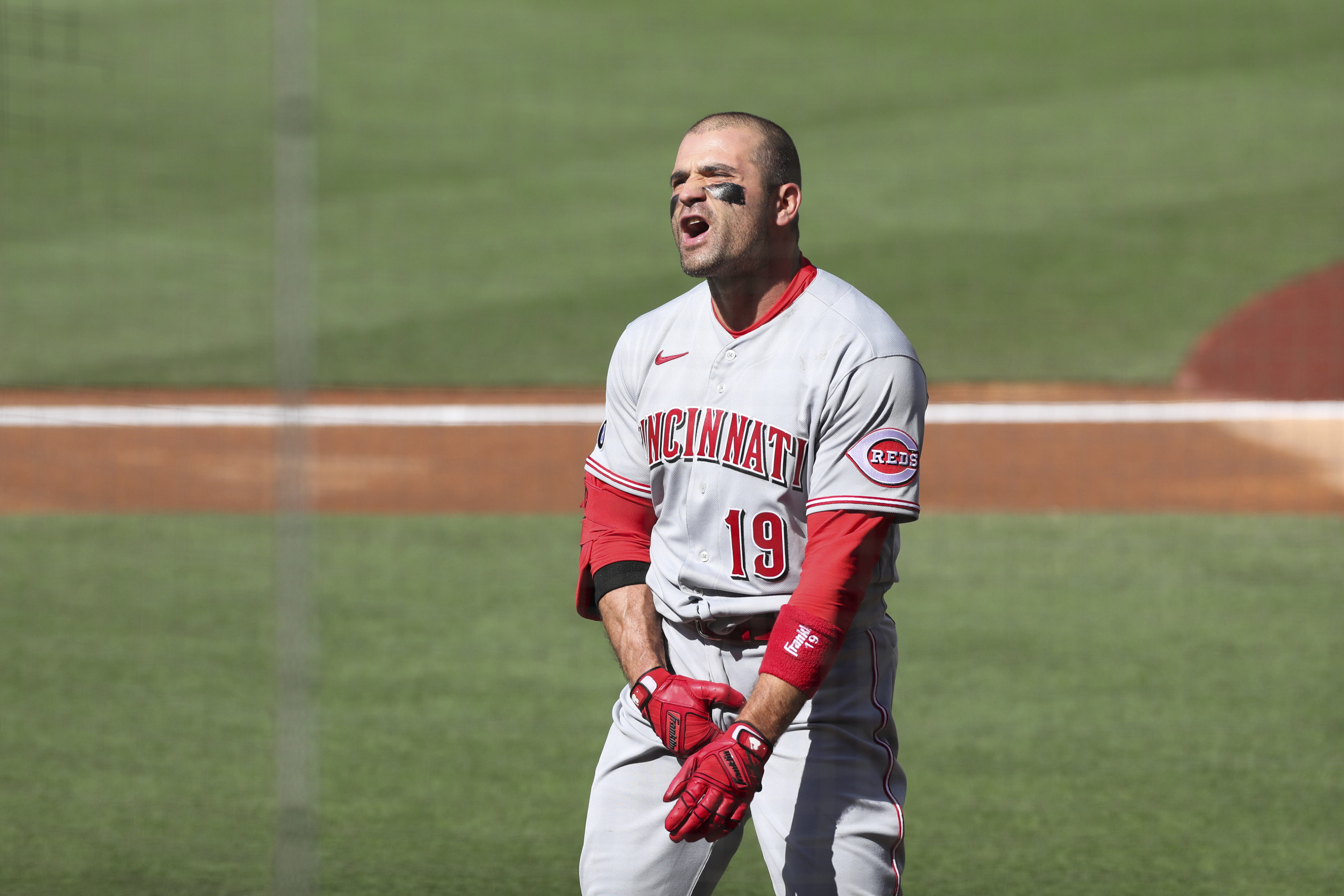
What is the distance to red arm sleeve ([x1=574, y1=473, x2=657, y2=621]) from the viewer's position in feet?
10.5

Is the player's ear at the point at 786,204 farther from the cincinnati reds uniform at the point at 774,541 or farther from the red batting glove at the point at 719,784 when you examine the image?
the red batting glove at the point at 719,784

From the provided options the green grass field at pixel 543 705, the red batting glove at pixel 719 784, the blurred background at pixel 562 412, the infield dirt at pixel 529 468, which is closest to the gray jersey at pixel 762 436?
the red batting glove at pixel 719 784

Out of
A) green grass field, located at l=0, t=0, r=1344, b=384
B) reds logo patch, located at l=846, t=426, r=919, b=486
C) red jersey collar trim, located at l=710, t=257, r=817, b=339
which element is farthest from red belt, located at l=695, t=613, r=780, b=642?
green grass field, located at l=0, t=0, r=1344, b=384

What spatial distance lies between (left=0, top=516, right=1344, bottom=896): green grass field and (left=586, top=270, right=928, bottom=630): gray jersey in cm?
200

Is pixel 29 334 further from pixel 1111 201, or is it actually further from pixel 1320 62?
pixel 1320 62

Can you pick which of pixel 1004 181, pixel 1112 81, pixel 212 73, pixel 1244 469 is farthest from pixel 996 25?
pixel 1244 469

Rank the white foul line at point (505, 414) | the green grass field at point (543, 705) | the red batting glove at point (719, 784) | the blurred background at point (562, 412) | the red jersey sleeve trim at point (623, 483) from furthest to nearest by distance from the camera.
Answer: the white foul line at point (505, 414), the blurred background at point (562, 412), the green grass field at point (543, 705), the red jersey sleeve trim at point (623, 483), the red batting glove at point (719, 784)

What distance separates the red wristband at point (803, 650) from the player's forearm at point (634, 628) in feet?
1.12

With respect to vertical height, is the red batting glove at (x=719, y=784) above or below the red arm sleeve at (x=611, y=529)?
below

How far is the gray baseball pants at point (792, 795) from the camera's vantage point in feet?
9.47

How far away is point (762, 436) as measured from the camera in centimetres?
293

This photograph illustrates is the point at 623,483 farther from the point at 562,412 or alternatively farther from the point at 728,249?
the point at 562,412

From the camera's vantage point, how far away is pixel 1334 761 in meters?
5.51

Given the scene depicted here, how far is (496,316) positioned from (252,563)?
5996mm
